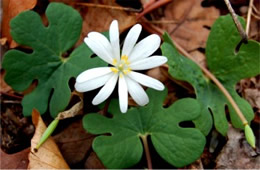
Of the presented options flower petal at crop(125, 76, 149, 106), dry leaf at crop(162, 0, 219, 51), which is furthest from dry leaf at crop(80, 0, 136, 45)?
flower petal at crop(125, 76, 149, 106)

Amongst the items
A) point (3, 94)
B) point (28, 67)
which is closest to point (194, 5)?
point (28, 67)

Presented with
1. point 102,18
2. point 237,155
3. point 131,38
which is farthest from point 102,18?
point 237,155

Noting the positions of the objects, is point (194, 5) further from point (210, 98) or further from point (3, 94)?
point (3, 94)

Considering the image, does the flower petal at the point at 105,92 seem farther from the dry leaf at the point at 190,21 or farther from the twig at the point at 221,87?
the dry leaf at the point at 190,21

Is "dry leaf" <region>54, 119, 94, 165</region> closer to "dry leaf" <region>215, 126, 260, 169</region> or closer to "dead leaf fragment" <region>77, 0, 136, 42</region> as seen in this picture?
"dead leaf fragment" <region>77, 0, 136, 42</region>

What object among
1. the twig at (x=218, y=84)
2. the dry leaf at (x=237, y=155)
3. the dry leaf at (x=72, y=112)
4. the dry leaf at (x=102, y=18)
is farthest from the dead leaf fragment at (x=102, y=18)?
the dry leaf at (x=237, y=155)

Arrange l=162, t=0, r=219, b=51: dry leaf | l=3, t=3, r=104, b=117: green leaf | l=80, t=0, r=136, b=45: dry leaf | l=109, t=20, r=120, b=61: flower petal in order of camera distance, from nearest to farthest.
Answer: l=109, t=20, r=120, b=61: flower petal → l=3, t=3, r=104, b=117: green leaf → l=80, t=0, r=136, b=45: dry leaf → l=162, t=0, r=219, b=51: dry leaf
